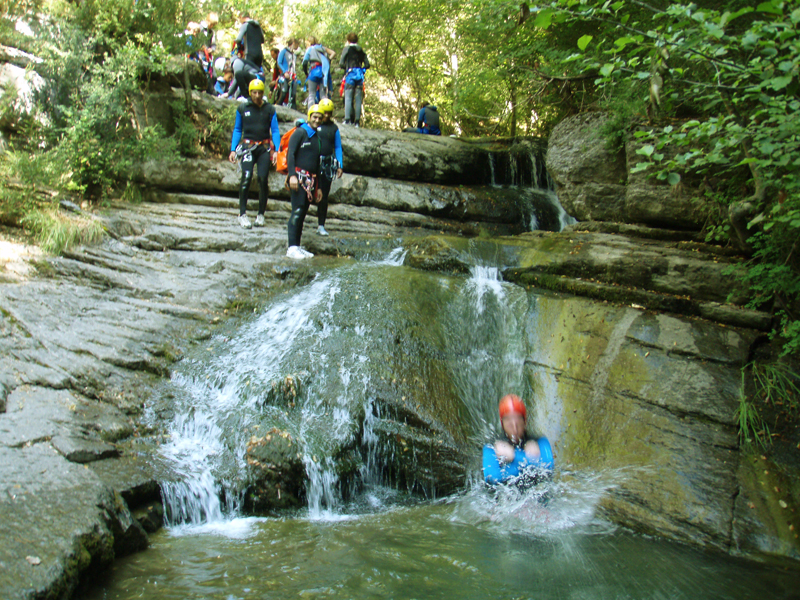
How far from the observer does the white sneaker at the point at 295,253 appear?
321 inches

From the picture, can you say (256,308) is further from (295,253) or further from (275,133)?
(275,133)

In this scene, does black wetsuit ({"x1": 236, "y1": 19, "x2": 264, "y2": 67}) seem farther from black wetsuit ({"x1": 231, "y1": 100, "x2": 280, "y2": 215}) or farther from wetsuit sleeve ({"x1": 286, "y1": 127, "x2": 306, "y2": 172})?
wetsuit sleeve ({"x1": 286, "y1": 127, "x2": 306, "y2": 172})

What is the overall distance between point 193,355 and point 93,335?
1.05 meters

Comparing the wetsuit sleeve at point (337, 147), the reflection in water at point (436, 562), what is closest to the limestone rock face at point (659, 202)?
the wetsuit sleeve at point (337, 147)

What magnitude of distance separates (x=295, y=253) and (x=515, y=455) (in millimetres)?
5013

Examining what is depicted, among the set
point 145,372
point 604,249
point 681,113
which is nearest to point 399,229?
point 604,249

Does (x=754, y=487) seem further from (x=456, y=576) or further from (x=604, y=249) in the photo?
(x=604, y=249)

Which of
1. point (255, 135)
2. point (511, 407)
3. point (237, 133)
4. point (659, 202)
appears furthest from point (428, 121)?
point (511, 407)

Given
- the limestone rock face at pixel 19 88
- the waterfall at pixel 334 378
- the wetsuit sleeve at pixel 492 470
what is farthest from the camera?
the limestone rock face at pixel 19 88

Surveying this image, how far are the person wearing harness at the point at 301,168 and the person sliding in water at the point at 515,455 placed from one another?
476 cm

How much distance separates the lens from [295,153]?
810cm

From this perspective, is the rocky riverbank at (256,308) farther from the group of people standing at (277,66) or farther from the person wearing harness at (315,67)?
the person wearing harness at (315,67)

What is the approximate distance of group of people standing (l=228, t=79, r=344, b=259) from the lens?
317 inches

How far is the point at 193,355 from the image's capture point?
19.4 feet
